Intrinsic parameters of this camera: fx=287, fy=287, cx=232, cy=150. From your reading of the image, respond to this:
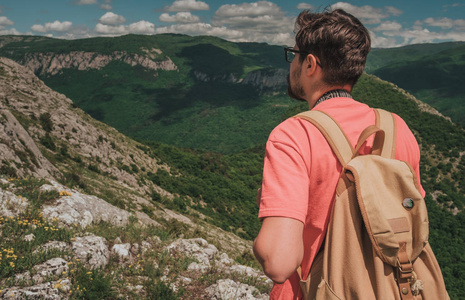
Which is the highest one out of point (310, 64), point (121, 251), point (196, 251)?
point (310, 64)

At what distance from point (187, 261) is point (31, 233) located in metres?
3.33

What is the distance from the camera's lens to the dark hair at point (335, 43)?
6.21 ft

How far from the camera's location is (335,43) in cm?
189

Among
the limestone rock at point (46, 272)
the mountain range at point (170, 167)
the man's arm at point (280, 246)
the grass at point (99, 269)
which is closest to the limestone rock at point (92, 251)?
the grass at point (99, 269)

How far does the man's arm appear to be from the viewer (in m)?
1.46

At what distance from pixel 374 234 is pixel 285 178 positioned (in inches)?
20.5

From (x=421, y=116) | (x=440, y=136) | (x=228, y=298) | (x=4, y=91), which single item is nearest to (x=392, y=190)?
(x=228, y=298)

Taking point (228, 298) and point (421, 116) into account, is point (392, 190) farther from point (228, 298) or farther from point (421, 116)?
point (421, 116)

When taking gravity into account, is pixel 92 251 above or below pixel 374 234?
below

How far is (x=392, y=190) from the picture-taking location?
59.6 inches

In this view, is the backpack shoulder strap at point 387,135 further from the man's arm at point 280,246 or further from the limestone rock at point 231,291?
the limestone rock at point 231,291

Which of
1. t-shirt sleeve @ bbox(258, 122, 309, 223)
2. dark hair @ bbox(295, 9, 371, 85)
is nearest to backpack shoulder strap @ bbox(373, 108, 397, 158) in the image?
dark hair @ bbox(295, 9, 371, 85)

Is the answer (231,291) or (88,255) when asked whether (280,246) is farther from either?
(88,255)

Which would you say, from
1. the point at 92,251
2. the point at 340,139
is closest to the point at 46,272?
the point at 92,251
